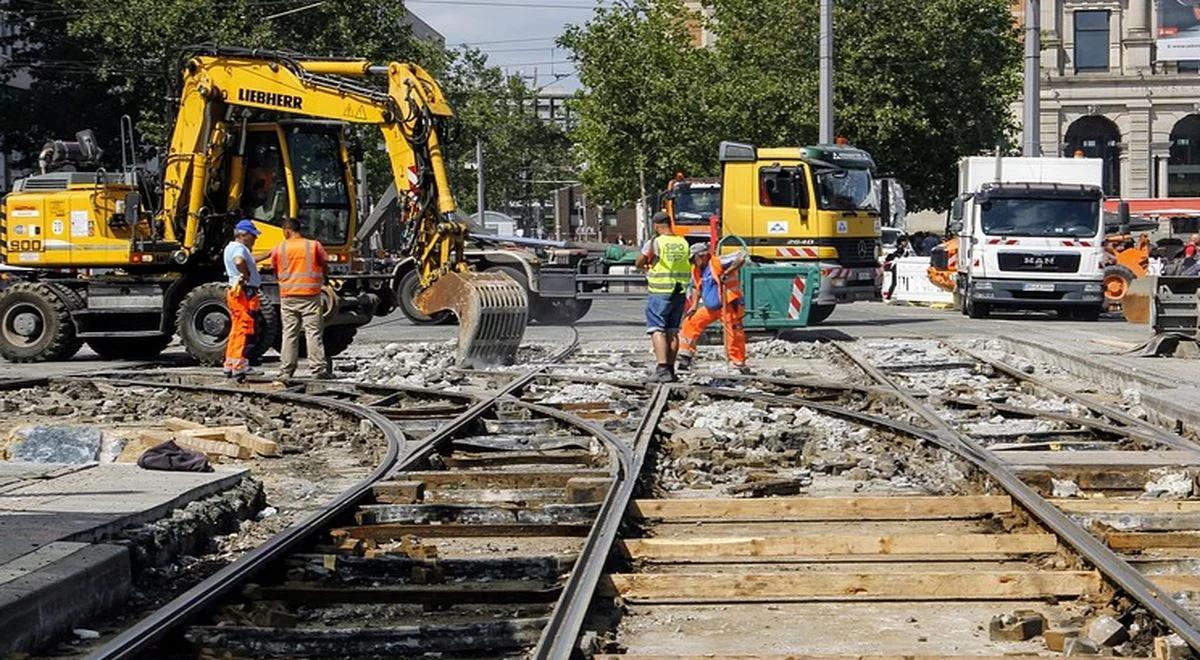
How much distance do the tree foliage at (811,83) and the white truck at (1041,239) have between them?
16.0m

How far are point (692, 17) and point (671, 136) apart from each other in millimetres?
6784

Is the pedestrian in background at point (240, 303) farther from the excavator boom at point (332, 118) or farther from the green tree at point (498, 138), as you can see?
the green tree at point (498, 138)

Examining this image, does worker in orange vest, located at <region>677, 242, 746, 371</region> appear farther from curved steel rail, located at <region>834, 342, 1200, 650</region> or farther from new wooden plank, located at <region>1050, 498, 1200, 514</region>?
new wooden plank, located at <region>1050, 498, 1200, 514</region>

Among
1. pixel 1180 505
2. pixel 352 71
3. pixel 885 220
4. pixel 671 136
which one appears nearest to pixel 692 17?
pixel 671 136

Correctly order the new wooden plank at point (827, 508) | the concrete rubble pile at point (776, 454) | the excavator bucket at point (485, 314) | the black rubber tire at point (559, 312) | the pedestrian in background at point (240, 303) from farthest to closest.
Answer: the black rubber tire at point (559, 312)
the excavator bucket at point (485, 314)
the pedestrian in background at point (240, 303)
the concrete rubble pile at point (776, 454)
the new wooden plank at point (827, 508)

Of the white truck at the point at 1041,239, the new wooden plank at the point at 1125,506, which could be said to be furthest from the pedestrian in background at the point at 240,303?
the white truck at the point at 1041,239

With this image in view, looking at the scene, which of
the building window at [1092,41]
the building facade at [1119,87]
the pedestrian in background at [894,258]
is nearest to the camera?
the pedestrian in background at [894,258]

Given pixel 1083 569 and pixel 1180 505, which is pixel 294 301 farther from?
pixel 1083 569

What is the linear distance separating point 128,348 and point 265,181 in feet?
11.6

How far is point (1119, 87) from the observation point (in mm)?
76562

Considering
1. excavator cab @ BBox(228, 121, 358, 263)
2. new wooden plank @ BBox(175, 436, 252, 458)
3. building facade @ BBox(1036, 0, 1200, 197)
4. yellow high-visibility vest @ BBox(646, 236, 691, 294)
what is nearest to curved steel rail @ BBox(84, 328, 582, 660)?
new wooden plank @ BBox(175, 436, 252, 458)

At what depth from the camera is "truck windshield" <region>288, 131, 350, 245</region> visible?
22.0 metres

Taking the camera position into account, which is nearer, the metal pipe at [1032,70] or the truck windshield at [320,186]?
the truck windshield at [320,186]

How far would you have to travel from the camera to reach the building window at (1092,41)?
7612cm
